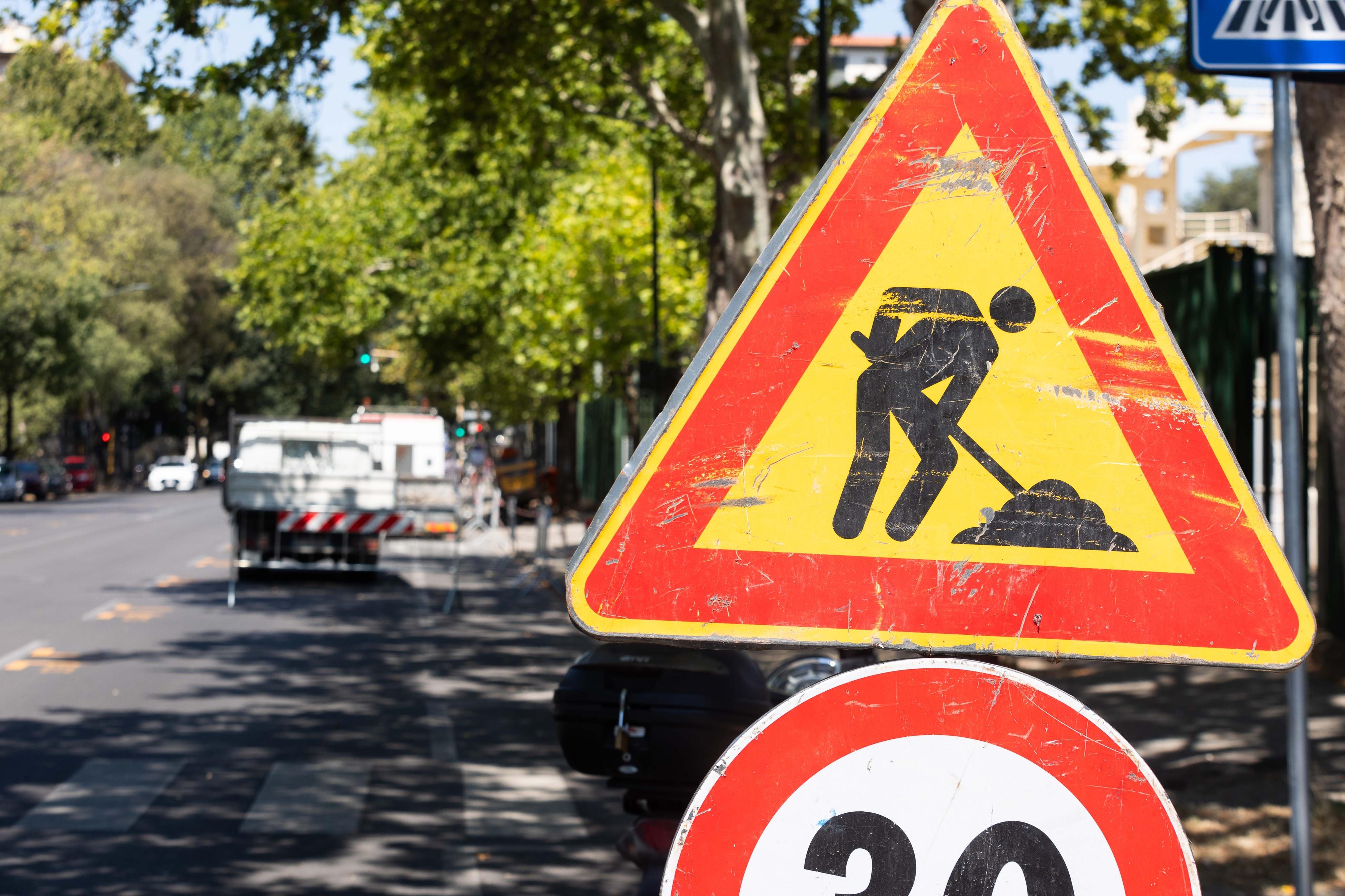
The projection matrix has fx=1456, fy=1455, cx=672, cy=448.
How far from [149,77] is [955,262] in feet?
→ 43.7

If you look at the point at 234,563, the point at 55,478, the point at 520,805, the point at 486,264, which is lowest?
the point at 520,805

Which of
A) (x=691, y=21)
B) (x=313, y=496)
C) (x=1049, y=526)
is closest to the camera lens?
(x=1049, y=526)

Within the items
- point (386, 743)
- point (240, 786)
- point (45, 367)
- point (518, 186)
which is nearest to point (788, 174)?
point (518, 186)

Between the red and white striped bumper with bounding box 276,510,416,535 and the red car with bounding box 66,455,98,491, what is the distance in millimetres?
45990

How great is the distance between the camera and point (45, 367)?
5094cm

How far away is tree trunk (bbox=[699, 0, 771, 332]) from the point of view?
41.7 feet

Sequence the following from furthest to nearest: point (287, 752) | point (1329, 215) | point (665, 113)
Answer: point (665, 113), point (287, 752), point (1329, 215)

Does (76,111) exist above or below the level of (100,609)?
above

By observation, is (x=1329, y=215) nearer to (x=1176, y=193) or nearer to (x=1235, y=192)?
(x=1176, y=193)

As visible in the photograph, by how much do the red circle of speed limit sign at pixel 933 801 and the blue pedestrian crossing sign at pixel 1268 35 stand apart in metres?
2.18

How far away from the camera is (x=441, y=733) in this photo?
911 cm

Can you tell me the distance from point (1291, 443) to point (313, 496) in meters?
17.1

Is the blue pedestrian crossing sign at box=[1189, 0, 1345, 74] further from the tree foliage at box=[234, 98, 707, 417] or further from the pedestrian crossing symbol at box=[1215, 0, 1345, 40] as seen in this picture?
the tree foliage at box=[234, 98, 707, 417]

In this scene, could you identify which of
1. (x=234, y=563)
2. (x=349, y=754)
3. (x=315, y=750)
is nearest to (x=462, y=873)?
(x=349, y=754)
